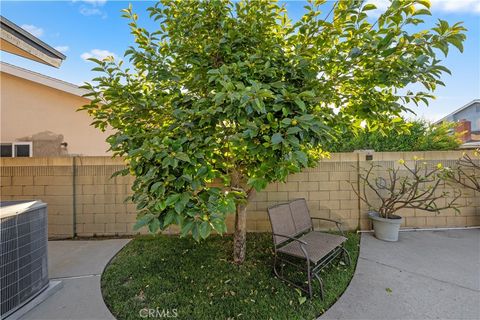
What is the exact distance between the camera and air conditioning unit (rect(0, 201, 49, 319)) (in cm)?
203

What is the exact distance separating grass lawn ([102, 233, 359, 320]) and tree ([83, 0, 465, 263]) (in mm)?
1057

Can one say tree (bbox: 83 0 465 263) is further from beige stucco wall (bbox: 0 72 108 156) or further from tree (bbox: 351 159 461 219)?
beige stucco wall (bbox: 0 72 108 156)

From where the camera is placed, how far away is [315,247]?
2.84m

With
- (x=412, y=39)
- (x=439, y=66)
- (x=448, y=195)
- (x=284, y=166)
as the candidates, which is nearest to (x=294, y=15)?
(x=412, y=39)

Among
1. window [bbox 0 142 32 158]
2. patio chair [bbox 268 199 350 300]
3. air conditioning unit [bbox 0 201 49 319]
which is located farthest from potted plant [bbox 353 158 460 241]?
window [bbox 0 142 32 158]

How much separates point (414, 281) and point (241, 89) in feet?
10.5

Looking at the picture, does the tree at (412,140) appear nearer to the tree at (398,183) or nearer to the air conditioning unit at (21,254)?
the tree at (398,183)

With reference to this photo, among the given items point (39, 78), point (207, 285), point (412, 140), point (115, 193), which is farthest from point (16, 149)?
point (412, 140)

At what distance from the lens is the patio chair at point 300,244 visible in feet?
8.46

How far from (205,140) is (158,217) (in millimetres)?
714

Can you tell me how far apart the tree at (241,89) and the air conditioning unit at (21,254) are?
1.14 meters

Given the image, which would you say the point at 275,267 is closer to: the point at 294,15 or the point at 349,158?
the point at 349,158

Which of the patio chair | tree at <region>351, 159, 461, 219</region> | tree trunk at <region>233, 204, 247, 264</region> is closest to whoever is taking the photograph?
the patio chair

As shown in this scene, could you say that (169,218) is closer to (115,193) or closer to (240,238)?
(240,238)
